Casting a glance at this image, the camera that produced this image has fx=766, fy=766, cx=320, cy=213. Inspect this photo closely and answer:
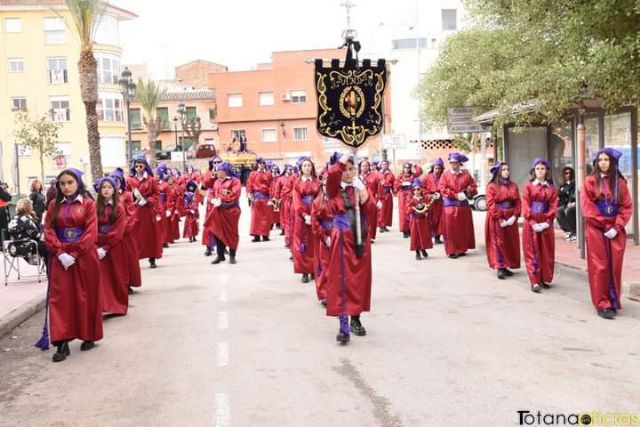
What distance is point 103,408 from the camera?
5.89m

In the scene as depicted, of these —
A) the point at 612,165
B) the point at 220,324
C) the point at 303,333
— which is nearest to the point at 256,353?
the point at 303,333

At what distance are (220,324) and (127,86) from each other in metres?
19.5

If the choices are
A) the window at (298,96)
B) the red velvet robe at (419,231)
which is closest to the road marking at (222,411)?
the red velvet robe at (419,231)

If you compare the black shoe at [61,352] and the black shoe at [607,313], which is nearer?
the black shoe at [61,352]

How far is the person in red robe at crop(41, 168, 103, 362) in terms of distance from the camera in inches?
300

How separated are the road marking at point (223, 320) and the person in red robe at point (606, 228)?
4322 millimetres

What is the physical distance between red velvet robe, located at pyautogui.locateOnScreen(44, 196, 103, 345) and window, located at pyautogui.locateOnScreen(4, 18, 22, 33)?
4991 cm

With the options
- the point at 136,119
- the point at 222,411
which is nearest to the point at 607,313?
the point at 222,411

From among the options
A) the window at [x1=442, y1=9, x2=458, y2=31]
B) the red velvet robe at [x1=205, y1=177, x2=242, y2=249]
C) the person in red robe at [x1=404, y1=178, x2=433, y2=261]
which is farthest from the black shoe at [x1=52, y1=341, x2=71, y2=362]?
the window at [x1=442, y1=9, x2=458, y2=31]

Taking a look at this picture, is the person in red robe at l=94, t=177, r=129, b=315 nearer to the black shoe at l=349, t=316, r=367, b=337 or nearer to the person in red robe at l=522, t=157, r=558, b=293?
the black shoe at l=349, t=316, r=367, b=337

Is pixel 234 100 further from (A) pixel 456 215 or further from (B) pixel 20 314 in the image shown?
(B) pixel 20 314

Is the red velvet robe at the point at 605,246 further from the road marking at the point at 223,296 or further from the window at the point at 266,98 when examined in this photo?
the window at the point at 266,98

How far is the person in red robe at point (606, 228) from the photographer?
8.90m

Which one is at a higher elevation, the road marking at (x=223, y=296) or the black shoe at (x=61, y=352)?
the black shoe at (x=61, y=352)
